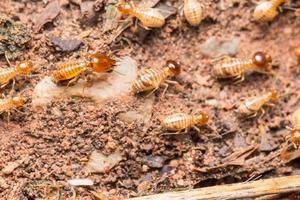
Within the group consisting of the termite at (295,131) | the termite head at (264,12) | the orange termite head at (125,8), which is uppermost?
the orange termite head at (125,8)

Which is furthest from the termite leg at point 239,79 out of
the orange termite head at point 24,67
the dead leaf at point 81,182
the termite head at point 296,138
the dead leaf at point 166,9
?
the orange termite head at point 24,67

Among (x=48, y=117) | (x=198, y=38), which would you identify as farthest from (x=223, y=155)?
(x=48, y=117)

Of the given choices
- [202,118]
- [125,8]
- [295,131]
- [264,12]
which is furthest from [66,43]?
[295,131]

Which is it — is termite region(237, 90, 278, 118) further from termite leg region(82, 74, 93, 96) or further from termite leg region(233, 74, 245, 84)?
termite leg region(82, 74, 93, 96)

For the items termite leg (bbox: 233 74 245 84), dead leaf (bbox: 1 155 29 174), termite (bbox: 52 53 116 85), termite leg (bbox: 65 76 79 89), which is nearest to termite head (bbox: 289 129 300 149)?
termite leg (bbox: 233 74 245 84)

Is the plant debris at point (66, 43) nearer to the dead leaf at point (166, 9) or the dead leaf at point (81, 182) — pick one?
the dead leaf at point (166, 9)

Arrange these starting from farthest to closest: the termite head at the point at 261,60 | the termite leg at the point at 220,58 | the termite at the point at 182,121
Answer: the termite leg at the point at 220,58
the termite head at the point at 261,60
the termite at the point at 182,121

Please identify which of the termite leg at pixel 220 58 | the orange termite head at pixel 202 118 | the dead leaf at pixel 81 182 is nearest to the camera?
the dead leaf at pixel 81 182
